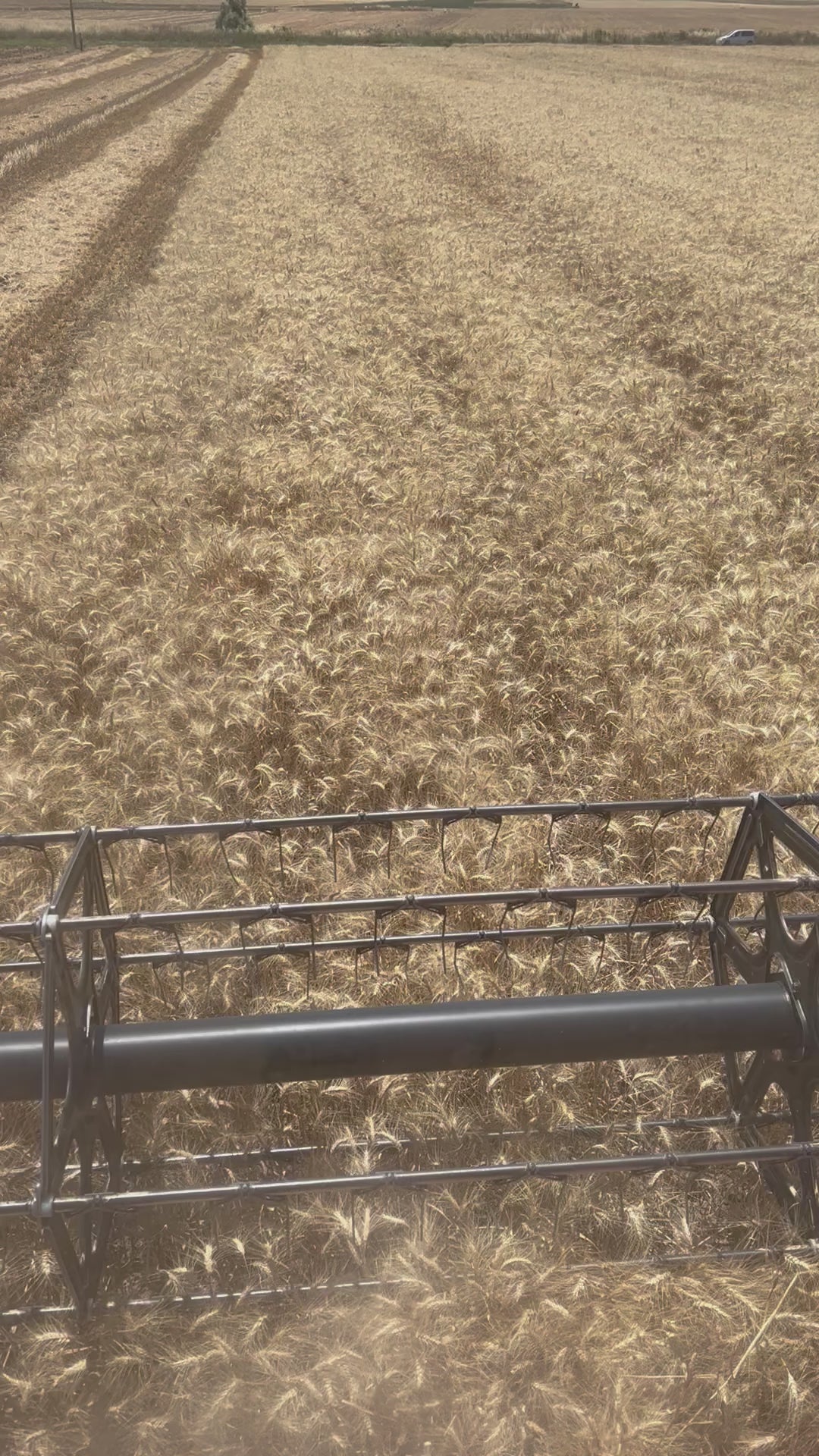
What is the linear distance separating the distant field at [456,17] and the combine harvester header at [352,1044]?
76.7 metres

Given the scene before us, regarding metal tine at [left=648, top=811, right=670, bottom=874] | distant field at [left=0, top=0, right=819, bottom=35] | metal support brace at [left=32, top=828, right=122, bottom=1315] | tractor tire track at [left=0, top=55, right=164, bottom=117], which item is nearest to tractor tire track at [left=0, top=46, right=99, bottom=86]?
Answer: tractor tire track at [left=0, top=55, right=164, bottom=117]

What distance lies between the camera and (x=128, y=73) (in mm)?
38469

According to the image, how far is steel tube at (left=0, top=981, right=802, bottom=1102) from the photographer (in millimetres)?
1993

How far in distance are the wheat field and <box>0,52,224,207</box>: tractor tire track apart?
7.70 meters

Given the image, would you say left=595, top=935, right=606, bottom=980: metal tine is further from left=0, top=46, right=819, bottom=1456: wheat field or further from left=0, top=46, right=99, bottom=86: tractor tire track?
left=0, top=46, right=99, bottom=86: tractor tire track

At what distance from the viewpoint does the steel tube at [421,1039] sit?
1.99 meters

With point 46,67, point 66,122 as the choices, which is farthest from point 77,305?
point 46,67

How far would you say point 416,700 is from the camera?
3758 millimetres

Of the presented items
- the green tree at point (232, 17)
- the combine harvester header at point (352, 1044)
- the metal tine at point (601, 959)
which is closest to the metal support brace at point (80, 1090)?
the combine harvester header at point (352, 1044)

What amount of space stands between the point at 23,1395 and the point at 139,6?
121 metres

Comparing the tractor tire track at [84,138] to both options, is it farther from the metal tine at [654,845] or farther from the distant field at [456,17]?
the distant field at [456,17]

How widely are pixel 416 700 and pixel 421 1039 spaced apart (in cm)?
193

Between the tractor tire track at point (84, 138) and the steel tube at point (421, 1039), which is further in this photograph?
the tractor tire track at point (84, 138)

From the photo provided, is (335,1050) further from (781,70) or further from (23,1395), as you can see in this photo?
(781,70)
